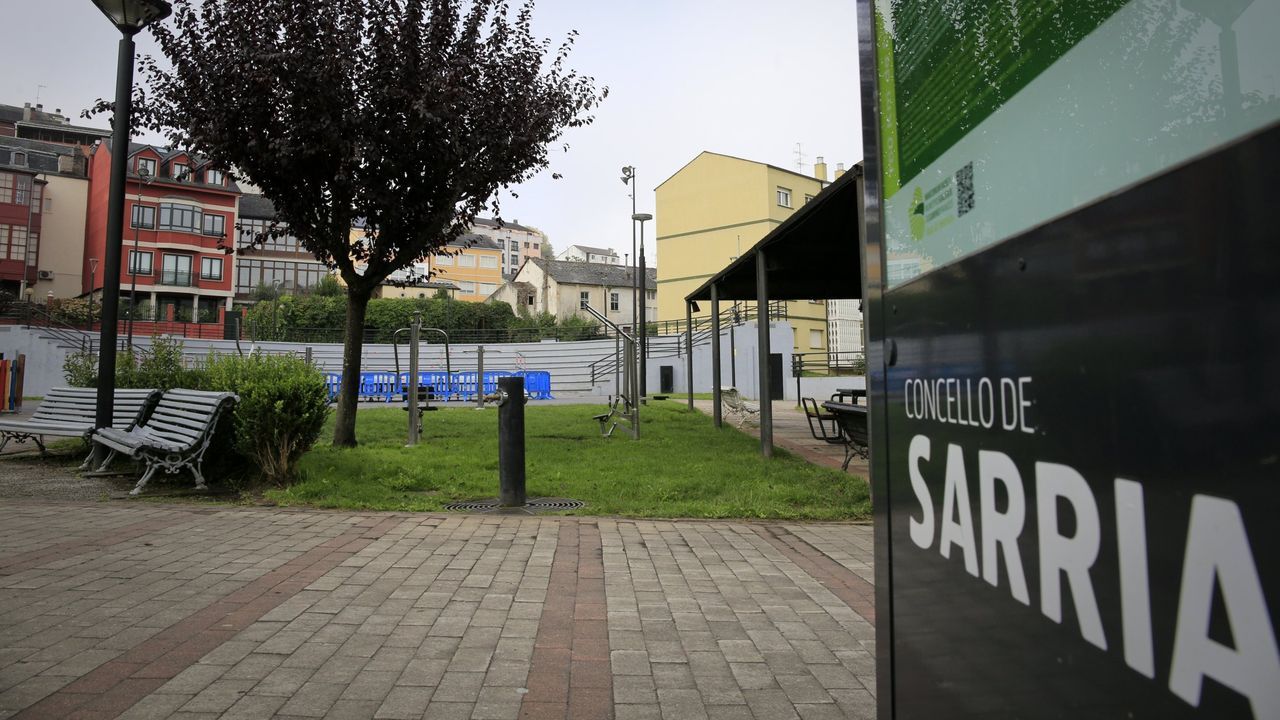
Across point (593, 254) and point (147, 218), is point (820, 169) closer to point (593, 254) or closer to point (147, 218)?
point (147, 218)

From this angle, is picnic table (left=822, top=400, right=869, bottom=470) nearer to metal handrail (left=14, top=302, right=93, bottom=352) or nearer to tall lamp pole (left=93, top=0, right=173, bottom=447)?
tall lamp pole (left=93, top=0, right=173, bottom=447)

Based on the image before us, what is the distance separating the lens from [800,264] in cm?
1230

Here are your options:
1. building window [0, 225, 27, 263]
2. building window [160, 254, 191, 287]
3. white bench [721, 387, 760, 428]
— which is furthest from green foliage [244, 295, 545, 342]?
white bench [721, 387, 760, 428]

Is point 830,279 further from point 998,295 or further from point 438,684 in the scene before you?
point 998,295

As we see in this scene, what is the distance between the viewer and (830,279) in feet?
47.0

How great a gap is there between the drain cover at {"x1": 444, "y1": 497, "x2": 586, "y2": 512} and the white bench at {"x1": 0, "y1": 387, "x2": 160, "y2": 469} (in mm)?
4419

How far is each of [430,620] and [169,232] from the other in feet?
182

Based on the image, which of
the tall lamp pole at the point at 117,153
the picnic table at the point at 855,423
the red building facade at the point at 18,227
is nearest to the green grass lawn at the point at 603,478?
the picnic table at the point at 855,423

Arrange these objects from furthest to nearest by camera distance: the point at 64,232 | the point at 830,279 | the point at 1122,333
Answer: the point at 64,232 < the point at 830,279 < the point at 1122,333

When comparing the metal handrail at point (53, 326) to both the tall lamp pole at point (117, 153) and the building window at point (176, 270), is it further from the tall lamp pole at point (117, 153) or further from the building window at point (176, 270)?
the tall lamp pole at point (117, 153)

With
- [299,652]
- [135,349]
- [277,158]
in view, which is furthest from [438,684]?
[135,349]

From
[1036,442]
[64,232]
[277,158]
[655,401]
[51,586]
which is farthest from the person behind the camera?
[64,232]

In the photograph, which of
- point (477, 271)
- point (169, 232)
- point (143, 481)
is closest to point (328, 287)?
point (169, 232)

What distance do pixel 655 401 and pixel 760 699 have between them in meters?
21.8
